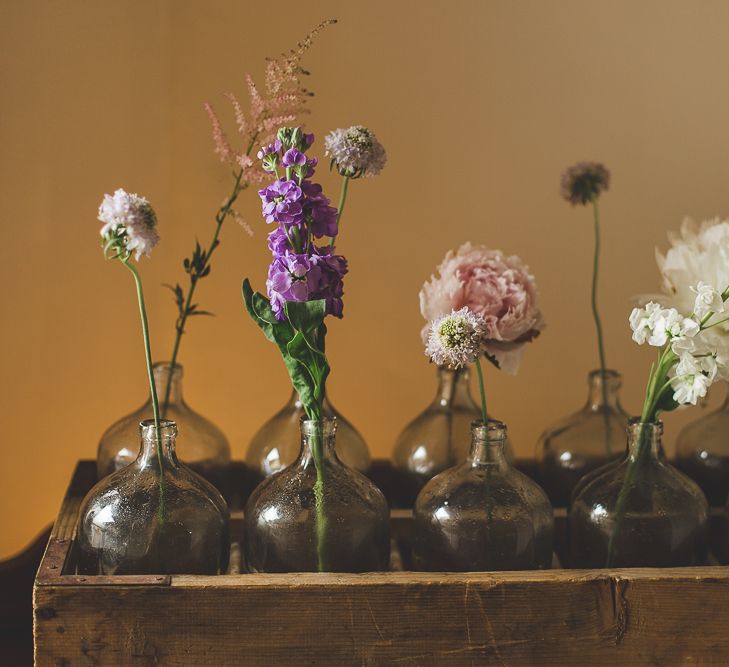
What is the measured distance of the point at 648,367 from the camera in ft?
4.14

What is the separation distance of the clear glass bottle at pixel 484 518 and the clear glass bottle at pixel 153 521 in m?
0.17

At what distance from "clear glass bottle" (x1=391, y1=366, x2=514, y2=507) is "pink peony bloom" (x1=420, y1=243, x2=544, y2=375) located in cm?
12

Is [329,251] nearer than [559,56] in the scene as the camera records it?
Yes

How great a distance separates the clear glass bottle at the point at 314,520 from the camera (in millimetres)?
757

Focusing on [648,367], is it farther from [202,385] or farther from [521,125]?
[202,385]

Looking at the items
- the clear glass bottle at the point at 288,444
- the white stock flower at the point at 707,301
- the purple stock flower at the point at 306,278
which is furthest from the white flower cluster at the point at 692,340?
the clear glass bottle at the point at 288,444

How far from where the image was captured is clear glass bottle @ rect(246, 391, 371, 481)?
0.96 m

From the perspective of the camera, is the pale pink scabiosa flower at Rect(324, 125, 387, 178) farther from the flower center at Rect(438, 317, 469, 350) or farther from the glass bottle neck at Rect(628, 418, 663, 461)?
the glass bottle neck at Rect(628, 418, 663, 461)

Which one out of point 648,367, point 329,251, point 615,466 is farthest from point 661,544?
point 648,367

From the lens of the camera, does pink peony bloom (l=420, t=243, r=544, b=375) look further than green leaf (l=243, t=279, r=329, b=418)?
Yes

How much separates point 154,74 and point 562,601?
0.77 meters

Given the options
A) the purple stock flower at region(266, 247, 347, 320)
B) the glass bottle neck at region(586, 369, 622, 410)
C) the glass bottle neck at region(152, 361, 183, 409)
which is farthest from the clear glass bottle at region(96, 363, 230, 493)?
the glass bottle neck at region(586, 369, 622, 410)

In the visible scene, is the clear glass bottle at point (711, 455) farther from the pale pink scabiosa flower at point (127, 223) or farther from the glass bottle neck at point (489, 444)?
the pale pink scabiosa flower at point (127, 223)

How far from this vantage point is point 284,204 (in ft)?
2.36
